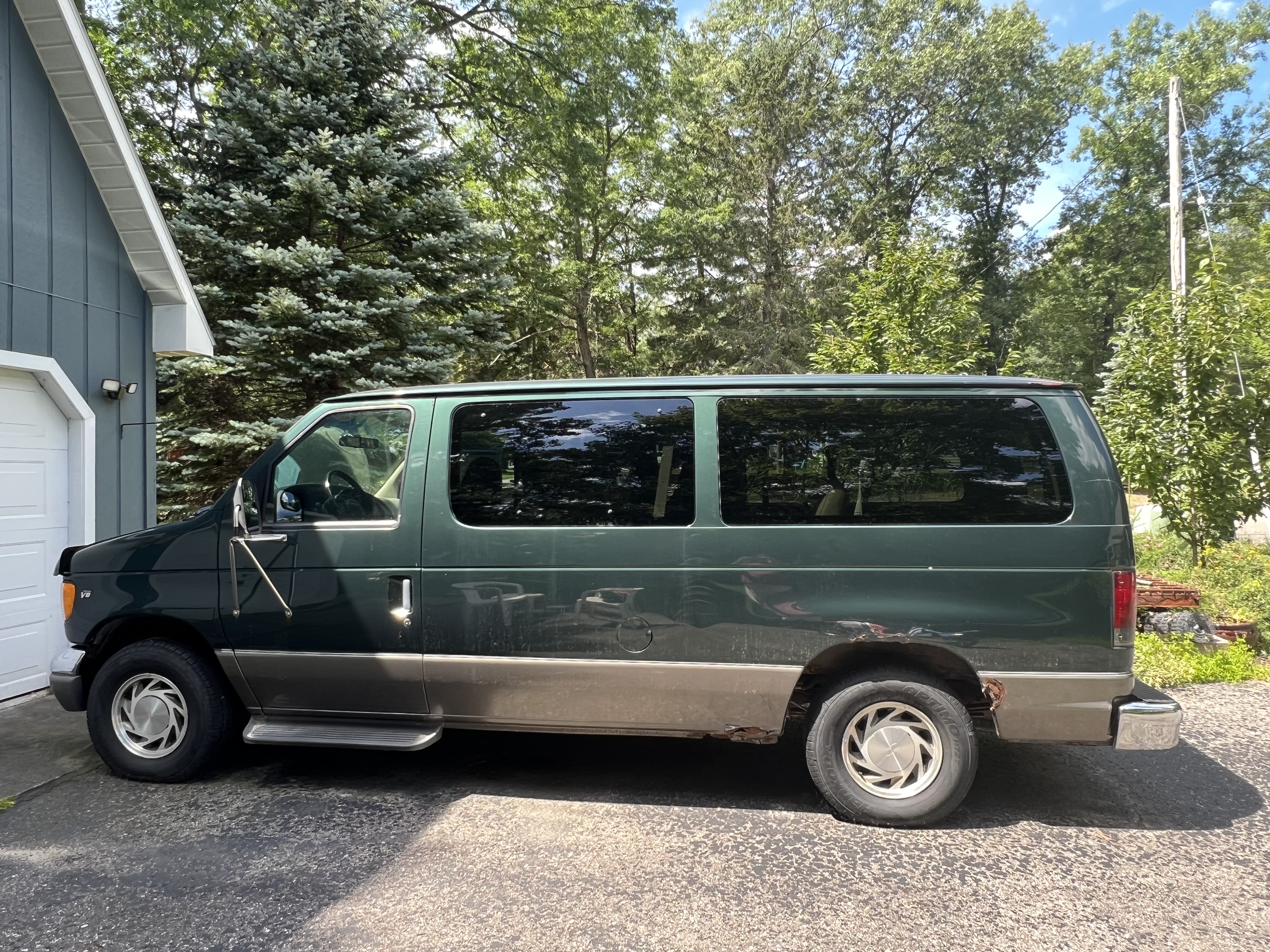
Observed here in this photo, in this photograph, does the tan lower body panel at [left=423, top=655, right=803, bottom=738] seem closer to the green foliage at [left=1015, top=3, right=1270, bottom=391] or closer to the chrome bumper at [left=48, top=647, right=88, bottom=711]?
the chrome bumper at [left=48, top=647, right=88, bottom=711]

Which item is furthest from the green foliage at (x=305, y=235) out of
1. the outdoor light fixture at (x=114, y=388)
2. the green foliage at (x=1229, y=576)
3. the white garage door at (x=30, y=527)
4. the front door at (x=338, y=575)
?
the green foliage at (x=1229, y=576)

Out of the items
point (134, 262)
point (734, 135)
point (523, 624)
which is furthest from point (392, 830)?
point (734, 135)

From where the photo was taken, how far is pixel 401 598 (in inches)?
152

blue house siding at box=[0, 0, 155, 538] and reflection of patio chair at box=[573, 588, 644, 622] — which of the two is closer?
reflection of patio chair at box=[573, 588, 644, 622]

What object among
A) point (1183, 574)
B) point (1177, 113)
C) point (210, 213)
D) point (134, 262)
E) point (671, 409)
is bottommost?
point (1183, 574)

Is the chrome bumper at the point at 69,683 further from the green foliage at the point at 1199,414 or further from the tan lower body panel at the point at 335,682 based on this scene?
the green foliage at the point at 1199,414

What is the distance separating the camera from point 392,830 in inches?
140

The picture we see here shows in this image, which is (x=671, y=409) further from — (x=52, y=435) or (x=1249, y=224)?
(x=1249, y=224)

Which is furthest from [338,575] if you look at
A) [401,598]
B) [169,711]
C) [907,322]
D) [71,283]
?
[907,322]

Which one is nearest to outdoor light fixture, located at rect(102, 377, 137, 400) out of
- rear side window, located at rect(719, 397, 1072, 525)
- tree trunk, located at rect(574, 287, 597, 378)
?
rear side window, located at rect(719, 397, 1072, 525)

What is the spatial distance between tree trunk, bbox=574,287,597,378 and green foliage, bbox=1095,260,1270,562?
1668 cm

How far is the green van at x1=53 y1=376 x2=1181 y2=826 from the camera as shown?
3467 millimetres

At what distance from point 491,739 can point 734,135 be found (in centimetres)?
2351

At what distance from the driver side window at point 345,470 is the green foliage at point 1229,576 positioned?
232 inches
